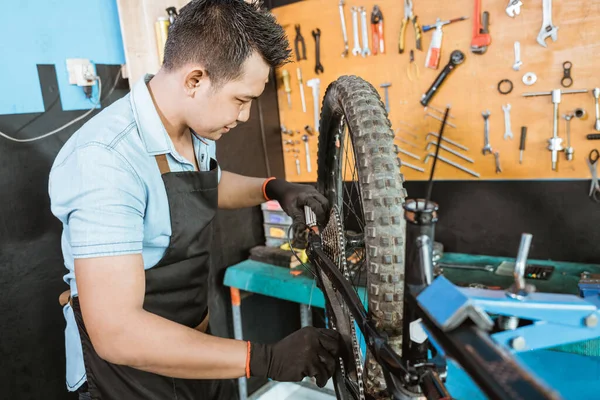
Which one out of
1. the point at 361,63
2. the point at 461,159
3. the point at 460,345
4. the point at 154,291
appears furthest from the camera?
the point at 361,63

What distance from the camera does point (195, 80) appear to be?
0.92 meters

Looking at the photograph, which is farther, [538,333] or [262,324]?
[262,324]

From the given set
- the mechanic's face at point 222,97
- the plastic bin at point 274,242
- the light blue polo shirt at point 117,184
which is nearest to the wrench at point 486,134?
the plastic bin at point 274,242

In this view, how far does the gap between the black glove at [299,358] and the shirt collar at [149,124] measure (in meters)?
0.47

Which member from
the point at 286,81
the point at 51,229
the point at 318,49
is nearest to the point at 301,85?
the point at 286,81

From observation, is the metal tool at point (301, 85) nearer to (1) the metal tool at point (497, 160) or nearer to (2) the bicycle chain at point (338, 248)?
(1) the metal tool at point (497, 160)

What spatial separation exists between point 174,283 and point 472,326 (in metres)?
0.76

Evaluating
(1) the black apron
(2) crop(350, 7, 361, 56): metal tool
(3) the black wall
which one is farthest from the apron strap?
(2) crop(350, 7, 361, 56): metal tool

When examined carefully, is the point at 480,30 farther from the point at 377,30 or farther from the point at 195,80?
the point at 195,80

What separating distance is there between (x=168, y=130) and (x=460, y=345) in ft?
2.70

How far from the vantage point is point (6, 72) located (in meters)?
1.54

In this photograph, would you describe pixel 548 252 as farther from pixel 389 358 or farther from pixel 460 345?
pixel 460 345

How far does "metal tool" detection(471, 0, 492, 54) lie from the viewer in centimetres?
168

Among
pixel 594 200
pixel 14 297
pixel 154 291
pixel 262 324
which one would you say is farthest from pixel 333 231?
pixel 262 324
